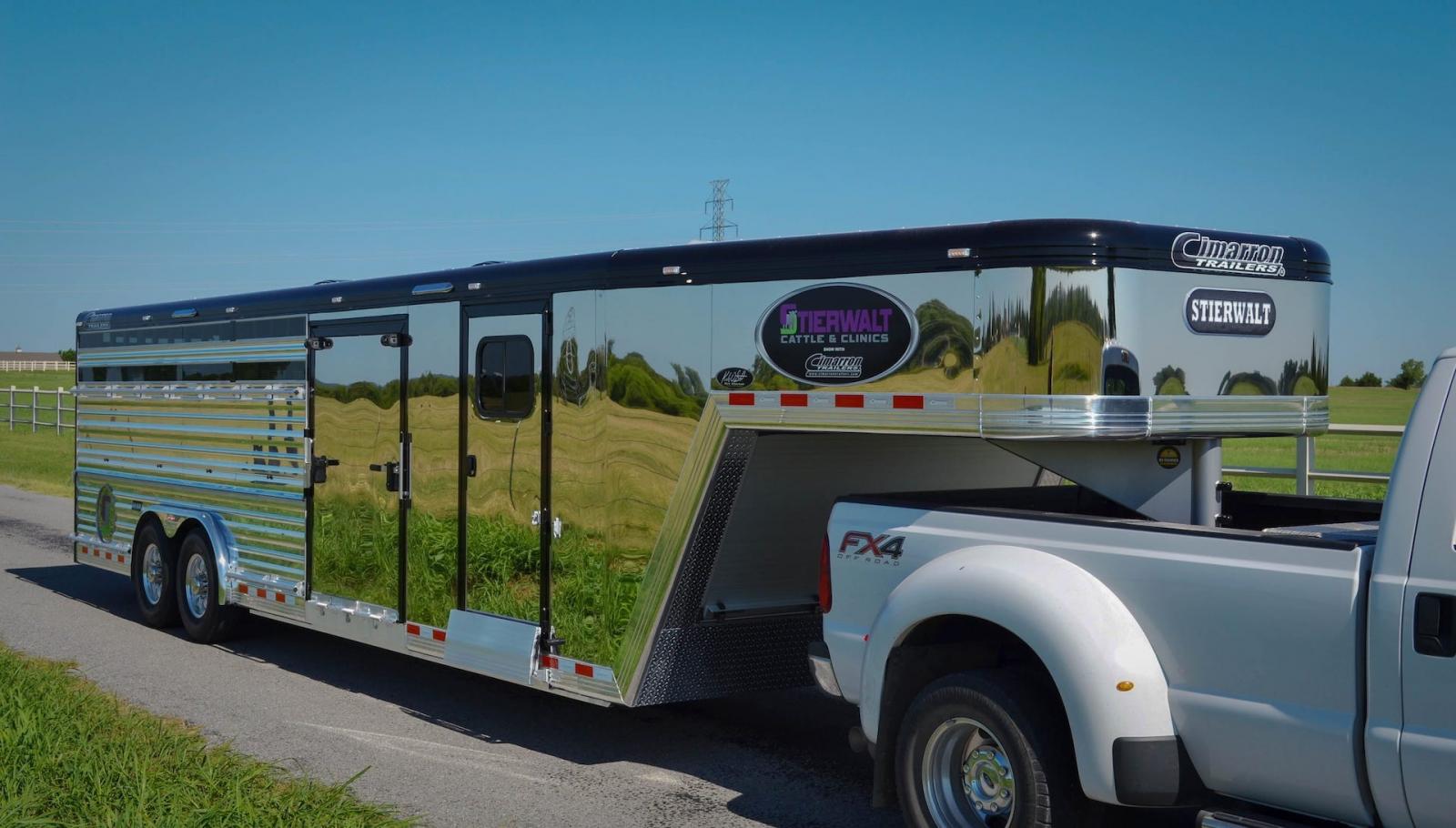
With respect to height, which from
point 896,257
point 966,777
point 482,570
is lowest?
point 966,777

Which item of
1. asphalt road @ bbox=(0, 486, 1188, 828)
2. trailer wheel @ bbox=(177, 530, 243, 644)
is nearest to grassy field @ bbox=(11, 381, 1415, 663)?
asphalt road @ bbox=(0, 486, 1188, 828)

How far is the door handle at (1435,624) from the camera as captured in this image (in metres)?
3.89

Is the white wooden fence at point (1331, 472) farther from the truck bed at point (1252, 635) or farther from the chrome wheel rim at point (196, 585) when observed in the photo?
the chrome wheel rim at point (196, 585)

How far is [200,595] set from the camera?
427 inches

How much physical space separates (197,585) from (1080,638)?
8.14 m

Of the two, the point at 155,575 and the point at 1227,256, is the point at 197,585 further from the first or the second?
the point at 1227,256

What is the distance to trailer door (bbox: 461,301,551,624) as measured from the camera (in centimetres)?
760

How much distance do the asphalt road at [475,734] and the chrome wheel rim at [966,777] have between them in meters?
0.98

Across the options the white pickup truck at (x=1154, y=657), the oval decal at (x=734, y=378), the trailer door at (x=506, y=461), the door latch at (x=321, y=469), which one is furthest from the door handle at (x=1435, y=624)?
the door latch at (x=321, y=469)

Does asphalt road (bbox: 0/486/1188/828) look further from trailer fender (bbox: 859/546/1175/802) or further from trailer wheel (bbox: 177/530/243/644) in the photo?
trailer fender (bbox: 859/546/1175/802)

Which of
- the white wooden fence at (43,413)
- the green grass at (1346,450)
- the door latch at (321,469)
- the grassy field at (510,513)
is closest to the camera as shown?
the grassy field at (510,513)

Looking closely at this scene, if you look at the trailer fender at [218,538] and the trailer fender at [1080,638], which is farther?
the trailer fender at [218,538]

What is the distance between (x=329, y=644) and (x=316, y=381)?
235 cm

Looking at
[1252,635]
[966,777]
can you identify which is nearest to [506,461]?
[966,777]
